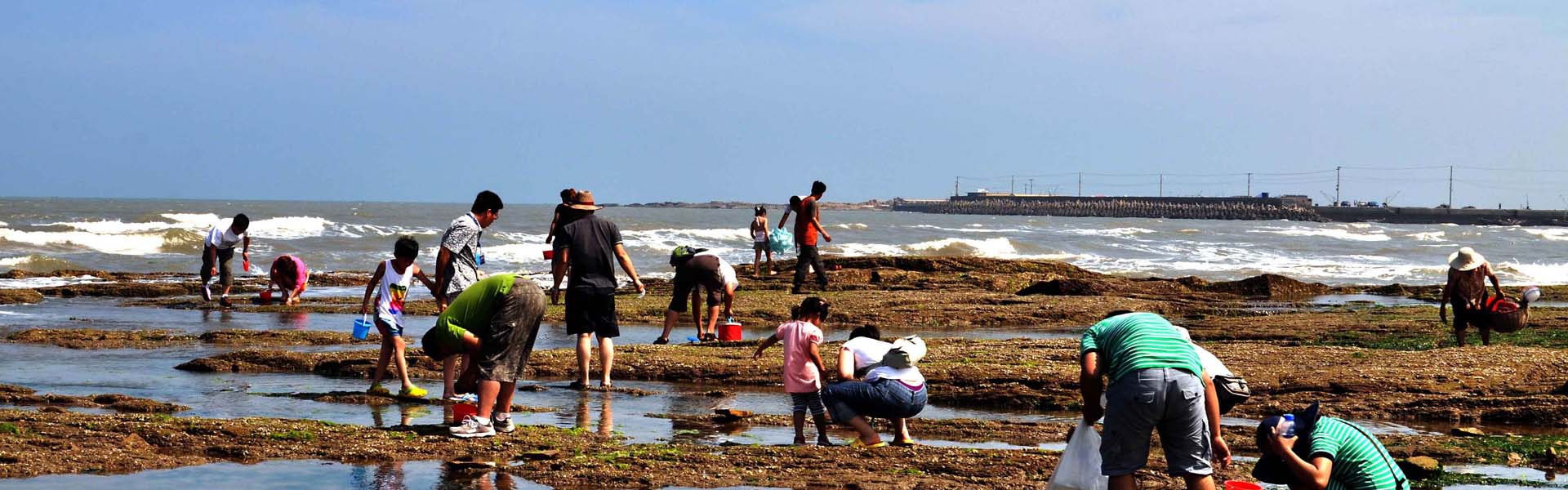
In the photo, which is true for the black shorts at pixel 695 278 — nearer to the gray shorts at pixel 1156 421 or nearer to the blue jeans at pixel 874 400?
the blue jeans at pixel 874 400

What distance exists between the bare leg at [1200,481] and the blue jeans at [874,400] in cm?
243

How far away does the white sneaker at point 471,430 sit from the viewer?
8.55m

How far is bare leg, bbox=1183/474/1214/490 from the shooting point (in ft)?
21.2

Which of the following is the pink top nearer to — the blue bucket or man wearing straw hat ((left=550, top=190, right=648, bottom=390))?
man wearing straw hat ((left=550, top=190, right=648, bottom=390))

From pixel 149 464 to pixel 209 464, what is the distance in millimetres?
281

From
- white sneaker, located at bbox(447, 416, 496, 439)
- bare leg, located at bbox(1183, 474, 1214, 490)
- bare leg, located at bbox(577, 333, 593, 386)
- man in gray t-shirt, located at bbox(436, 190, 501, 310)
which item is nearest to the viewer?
bare leg, located at bbox(1183, 474, 1214, 490)

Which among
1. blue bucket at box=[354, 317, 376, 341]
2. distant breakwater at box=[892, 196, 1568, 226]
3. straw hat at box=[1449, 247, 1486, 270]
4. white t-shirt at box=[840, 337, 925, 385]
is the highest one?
straw hat at box=[1449, 247, 1486, 270]

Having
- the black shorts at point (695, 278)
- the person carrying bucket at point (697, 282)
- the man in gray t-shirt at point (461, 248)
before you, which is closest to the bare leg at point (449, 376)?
the man in gray t-shirt at point (461, 248)

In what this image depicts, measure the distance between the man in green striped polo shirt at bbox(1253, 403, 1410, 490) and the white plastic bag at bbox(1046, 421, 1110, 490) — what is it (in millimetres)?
787

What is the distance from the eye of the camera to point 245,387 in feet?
37.2

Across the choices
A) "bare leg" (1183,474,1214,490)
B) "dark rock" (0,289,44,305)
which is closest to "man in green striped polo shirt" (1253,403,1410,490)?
"bare leg" (1183,474,1214,490)

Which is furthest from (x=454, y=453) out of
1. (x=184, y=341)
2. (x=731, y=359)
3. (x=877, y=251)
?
(x=877, y=251)

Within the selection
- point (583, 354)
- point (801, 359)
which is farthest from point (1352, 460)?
point (583, 354)

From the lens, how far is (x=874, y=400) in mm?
8703
